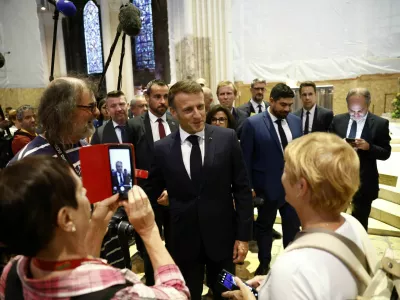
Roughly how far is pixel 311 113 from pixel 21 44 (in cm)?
958

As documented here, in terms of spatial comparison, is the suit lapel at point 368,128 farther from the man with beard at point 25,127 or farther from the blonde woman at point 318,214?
the man with beard at point 25,127

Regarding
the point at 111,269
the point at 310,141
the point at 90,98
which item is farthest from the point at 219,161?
the point at 111,269

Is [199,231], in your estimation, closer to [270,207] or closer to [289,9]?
[270,207]

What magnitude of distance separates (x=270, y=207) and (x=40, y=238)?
2706mm

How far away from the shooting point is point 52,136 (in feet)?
5.42

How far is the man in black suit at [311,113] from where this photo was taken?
430 centimetres

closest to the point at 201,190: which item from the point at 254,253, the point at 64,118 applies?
the point at 64,118

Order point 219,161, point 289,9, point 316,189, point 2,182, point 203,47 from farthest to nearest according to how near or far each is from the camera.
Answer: point 289,9
point 203,47
point 219,161
point 316,189
point 2,182

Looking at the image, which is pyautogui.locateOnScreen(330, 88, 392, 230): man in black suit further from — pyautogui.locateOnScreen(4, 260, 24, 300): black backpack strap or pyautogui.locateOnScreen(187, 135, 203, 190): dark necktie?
pyautogui.locateOnScreen(4, 260, 24, 300): black backpack strap

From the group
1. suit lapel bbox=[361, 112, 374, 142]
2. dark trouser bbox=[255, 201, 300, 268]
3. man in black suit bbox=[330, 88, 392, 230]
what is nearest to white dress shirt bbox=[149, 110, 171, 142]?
dark trouser bbox=[255, 201, 300, 268]

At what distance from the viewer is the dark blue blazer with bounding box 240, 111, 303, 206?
3191 millimetres

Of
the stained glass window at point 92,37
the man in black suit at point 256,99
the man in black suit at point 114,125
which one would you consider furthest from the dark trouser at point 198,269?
the stained glass window at point 92,37

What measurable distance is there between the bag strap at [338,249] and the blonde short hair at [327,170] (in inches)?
4.5

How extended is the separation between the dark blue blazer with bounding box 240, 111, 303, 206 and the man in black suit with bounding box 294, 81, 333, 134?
1140 mm
